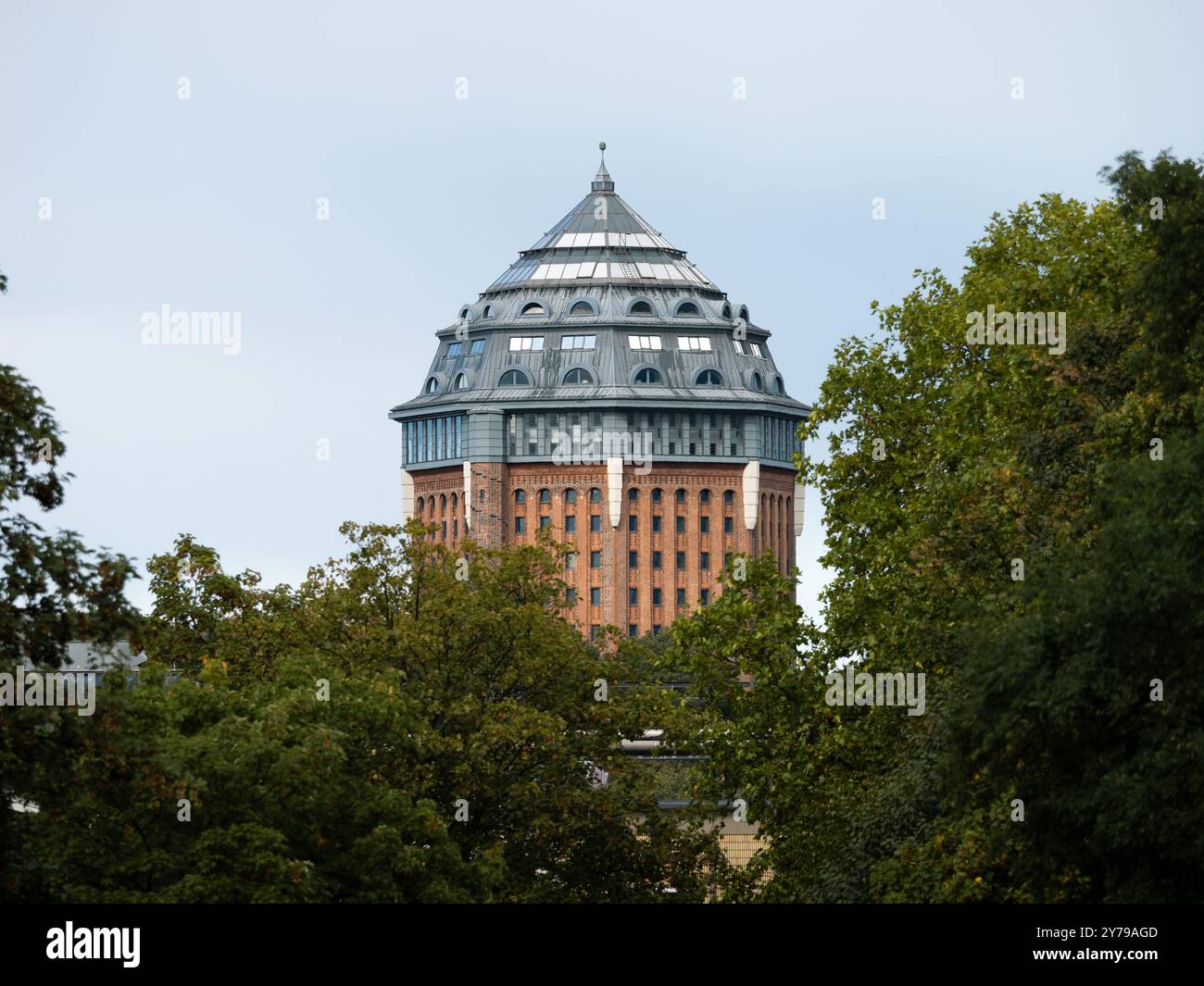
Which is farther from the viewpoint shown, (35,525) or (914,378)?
(914,378)

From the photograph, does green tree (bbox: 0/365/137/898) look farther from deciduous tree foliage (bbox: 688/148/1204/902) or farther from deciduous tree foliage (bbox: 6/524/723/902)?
deciduous tree foliage (bbox: 688/148/1204/902)

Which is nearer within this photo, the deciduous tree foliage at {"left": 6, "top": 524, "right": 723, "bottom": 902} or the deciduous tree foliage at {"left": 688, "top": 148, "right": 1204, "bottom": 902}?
the deciduous tree foliage at {"left": 688, "top": 148, "right": 1204, "bottom": 902}

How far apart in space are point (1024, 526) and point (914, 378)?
52.3 ft

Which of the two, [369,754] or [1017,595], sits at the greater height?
[1017,595]

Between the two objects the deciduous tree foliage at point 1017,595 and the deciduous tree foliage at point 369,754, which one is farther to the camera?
the deciduous tree foliage at point 369,754

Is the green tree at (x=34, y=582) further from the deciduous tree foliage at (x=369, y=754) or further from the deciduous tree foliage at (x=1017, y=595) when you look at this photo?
the deciduous tree foliage at (x=1017, y=595)

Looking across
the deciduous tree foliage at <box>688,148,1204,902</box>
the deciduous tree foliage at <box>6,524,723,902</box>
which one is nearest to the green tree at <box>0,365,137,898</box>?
the deciduous tree foliage at <box>6,524,723,902</box>

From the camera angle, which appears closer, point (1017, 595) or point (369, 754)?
point (1017, 595)

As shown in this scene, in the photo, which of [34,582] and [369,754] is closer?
[34,582]

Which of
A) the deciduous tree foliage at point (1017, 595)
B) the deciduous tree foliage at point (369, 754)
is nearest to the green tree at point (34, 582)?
the deciduous tree foliage at point (369, 754)
